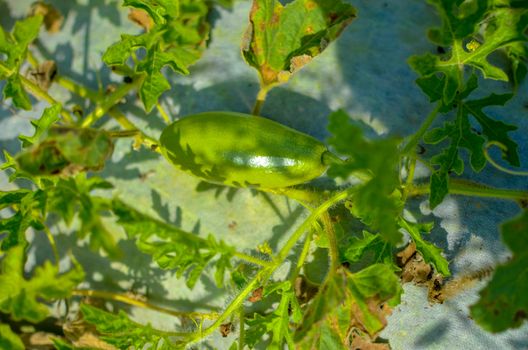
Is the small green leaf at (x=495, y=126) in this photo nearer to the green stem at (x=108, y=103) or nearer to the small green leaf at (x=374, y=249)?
the small green leaf at (x=374, y=249)

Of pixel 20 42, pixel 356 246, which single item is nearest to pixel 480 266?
pixel 356 246

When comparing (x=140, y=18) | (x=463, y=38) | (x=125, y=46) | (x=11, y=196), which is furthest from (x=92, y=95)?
(x=463, y=38)

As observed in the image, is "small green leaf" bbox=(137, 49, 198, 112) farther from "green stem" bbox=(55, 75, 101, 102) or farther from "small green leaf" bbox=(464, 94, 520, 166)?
"small green leaf" bbox=(464, 94, 520, 166)

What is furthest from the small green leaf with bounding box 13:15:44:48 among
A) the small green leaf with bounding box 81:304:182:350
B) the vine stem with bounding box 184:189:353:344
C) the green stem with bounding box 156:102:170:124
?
the vine stem with bounding box 184:189:353:344

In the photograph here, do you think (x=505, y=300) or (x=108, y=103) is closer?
(x=505, y=300)

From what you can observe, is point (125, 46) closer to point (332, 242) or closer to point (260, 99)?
point (260, 99)

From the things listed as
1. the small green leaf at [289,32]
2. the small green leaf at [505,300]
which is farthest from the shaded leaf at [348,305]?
the small green leaf at [289,32]

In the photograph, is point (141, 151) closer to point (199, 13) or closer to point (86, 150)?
point (199, 13)
